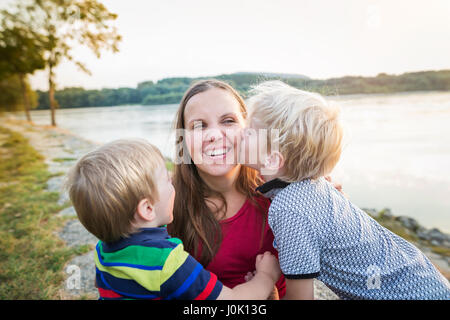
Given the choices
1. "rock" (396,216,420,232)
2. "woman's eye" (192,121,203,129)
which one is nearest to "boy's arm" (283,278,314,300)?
"woman's eye" (192,121,203,129)

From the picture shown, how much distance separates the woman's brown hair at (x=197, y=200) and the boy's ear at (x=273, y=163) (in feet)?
1.22

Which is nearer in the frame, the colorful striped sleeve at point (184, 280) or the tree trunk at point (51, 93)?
the colorful striped sleeve at point (184, 280)

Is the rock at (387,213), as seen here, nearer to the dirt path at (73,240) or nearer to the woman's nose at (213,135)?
the woman's nose at (213,135)

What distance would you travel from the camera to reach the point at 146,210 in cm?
129

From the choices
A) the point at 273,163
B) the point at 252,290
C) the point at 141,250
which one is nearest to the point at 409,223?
the point at 273,163

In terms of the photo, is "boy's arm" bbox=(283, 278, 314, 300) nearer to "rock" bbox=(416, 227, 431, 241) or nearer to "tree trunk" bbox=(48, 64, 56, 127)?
"rock" bbox=(416, 227, 431, 241)

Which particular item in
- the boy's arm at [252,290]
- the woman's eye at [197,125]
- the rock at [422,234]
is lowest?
the rock at [422,234]

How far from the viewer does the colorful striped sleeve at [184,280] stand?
3.65 ft

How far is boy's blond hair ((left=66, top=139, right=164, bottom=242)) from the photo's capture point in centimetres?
120

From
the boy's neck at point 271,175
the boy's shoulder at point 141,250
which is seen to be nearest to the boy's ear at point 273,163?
the boy's neck at point 271,175

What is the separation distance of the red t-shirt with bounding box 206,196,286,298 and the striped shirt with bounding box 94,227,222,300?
51cm

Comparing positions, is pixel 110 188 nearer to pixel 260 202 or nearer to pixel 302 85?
pixel 260 202

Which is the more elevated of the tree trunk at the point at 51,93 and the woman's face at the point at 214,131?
the tree trunk at the point at 51,93

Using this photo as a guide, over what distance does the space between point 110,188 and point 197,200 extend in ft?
2.48
